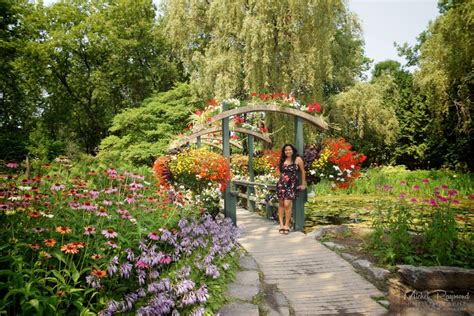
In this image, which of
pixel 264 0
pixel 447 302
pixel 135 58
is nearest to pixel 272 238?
pixel 447 302

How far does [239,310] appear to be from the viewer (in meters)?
3.29

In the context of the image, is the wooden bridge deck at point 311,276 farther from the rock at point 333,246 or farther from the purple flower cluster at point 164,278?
the purple flower cluster at point 164,278

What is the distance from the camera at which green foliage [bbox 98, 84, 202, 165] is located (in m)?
14.7

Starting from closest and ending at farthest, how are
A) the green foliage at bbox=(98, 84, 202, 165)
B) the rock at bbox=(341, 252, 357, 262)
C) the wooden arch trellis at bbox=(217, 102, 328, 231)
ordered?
the rock at bbox=(341, 252, 357, 262)
the wooden arch trellis at bbox=(217, 102, 328, 231)
the green foliage at bbox=(98, 84, 202, 165)

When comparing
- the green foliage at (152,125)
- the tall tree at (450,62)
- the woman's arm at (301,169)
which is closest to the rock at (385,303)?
the woman's arm at (301,169)

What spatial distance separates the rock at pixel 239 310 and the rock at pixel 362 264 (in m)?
1.72

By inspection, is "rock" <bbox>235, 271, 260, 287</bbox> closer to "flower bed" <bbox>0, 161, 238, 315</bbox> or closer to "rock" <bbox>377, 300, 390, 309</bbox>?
"flower bed" <bbox>0, 161, 238, 315</bbox>

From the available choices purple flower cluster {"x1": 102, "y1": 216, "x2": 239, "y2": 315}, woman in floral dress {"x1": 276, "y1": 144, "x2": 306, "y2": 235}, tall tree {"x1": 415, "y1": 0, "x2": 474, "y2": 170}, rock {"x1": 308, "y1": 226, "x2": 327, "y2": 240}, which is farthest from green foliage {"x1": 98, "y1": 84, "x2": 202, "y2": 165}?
purple flower cluster {"x1": 102, "y1": 216, "x2": 239, "y2": 315}

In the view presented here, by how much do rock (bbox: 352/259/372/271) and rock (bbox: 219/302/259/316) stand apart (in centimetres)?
172

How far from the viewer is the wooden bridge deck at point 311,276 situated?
12.1 feet

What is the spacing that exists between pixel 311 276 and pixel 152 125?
39.5 feet

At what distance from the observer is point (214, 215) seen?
6.49 meters

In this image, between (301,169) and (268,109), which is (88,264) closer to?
(301,169)

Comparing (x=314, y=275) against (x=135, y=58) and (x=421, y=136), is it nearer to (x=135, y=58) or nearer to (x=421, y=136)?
(x=421, y=136)
